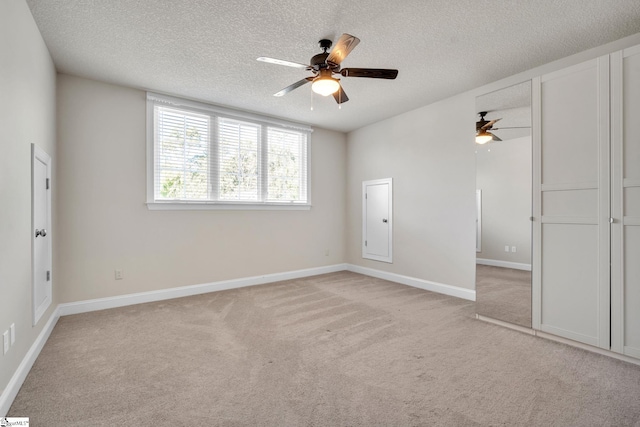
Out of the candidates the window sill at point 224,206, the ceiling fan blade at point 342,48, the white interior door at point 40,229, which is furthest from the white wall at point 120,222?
the ceiling fan blade at point 342,48

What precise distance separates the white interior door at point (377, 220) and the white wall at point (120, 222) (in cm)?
202

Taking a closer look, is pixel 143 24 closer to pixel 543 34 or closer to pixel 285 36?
pixel 285 36

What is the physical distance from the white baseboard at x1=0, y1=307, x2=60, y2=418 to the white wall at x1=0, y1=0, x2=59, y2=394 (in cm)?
5

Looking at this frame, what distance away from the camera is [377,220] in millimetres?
5477

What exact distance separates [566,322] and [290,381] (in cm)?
255

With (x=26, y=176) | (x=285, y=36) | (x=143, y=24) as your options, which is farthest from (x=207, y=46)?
(x=26, y=176)

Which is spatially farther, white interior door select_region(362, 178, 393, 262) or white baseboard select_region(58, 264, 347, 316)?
white interior door select_region(362, 178, 393, 262)

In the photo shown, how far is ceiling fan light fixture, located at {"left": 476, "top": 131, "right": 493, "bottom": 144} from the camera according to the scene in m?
3.66

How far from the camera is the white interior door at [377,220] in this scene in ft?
17.3

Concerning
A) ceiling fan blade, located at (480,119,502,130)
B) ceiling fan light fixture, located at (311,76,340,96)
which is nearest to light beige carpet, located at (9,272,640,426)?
ceiling fan blade, located at (480,119,502,130)

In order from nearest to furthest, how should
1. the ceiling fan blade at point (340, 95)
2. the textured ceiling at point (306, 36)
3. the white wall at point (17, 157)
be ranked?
1. the white wall at point (17, 157)
2. the textured ceiling at point (306, 36)
3. the ceiling fan blade at point (340, 95)

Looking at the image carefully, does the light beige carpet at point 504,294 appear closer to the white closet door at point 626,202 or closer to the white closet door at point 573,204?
the white closet door at point 573,204

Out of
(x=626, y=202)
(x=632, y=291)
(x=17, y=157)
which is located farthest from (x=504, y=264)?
(x=17, y=157)

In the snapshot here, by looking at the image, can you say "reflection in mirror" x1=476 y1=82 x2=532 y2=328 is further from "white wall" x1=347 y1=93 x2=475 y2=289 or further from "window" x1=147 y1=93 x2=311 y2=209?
"window" x1=147 y1=93 x2=311 y2=209
